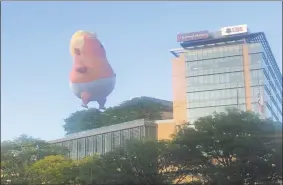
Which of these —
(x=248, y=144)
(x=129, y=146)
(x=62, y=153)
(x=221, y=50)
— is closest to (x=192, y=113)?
(x=221, y=50)

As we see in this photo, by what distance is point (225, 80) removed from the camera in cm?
1942

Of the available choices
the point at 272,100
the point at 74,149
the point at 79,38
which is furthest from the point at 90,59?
the point at 272,100

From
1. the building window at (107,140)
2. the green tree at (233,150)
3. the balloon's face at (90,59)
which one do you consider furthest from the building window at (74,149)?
the green tree at (233,150)

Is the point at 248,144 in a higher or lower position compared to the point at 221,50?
lower

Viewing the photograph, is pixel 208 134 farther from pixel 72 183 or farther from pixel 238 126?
pixel 72 183

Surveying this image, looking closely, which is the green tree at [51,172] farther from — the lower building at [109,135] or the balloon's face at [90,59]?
the balloon's face at [90,59]

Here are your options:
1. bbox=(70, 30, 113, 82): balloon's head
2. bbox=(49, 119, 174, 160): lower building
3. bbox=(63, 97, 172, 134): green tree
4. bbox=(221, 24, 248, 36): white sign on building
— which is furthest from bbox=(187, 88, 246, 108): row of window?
bbox=(70, 30, 113, 82): balloon's head

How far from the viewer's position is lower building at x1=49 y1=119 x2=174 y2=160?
628 inches

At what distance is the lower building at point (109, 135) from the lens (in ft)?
52.4

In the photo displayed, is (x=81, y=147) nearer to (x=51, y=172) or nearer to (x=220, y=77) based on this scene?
(x=51, y=172)

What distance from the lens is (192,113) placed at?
1952 cm

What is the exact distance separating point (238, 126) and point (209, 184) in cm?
142

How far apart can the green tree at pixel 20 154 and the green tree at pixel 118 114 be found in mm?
5134

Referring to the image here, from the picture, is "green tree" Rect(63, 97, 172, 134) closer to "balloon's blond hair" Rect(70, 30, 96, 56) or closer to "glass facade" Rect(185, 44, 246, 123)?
"glass facade" Rect(185, 44, 246, 123)
